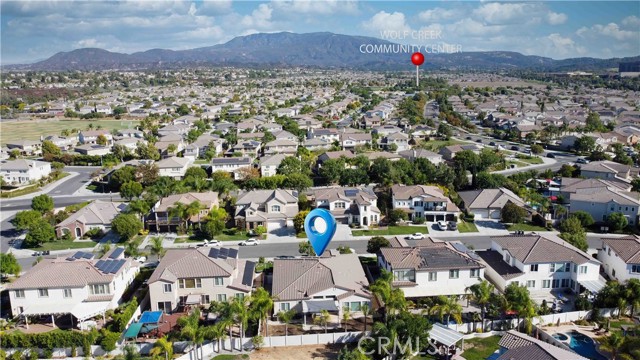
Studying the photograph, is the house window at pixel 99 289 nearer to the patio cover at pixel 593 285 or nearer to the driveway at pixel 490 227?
the patio cover at pixel 593 285

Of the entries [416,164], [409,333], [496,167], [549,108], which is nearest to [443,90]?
[549,108]

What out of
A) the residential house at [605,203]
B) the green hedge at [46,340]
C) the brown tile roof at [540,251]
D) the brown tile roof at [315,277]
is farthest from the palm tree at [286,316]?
the residential house at [605,203]

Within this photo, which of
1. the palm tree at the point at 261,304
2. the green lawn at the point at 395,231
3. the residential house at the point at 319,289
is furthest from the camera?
the green lawn at the point at 395,231

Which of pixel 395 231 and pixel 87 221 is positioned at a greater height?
pixel 87 221

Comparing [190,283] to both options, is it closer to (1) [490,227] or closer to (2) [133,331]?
(2) [133,331]

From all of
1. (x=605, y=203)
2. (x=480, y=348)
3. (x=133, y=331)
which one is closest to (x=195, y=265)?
(x=133, y=331)

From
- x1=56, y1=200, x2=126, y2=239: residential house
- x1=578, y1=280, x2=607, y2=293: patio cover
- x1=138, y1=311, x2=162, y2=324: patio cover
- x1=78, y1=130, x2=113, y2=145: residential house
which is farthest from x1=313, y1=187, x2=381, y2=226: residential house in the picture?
x1=78, y1=130, x2=113, y2=145: residential house
